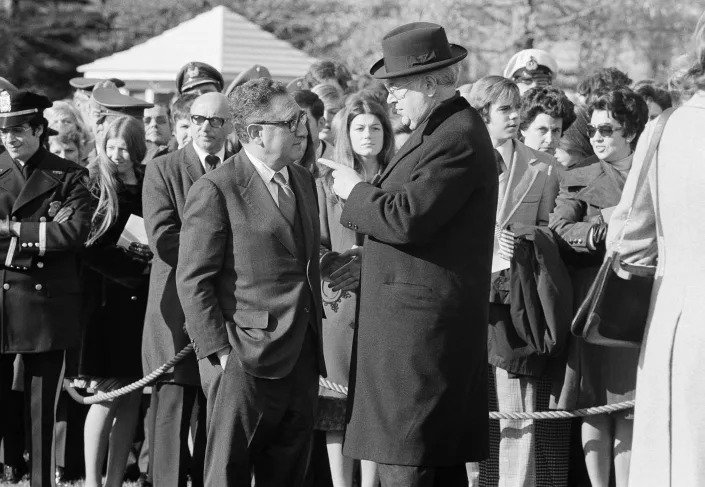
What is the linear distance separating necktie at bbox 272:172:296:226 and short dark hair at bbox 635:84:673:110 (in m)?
3.87

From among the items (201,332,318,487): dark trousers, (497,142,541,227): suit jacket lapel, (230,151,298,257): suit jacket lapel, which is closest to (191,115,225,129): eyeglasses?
(230,151,298,257): suit jacket lapel

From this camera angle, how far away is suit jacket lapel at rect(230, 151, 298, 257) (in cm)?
556

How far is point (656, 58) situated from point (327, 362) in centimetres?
1972

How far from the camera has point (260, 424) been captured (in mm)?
5516

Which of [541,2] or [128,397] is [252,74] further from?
[541,2]

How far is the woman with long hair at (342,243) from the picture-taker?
701 centimetres

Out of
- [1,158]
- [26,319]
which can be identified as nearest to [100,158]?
[1,158]

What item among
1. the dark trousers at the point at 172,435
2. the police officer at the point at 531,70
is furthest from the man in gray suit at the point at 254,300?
the police officer at the point at 531,70

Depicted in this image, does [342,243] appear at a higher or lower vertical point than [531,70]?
lower

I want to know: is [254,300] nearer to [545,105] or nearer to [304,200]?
[304,200]

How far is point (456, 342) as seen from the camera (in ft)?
16.4

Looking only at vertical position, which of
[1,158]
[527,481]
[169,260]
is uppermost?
[1,158]

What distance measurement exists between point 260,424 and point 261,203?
97 centimetres

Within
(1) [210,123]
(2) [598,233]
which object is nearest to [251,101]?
(1) [210,123]
